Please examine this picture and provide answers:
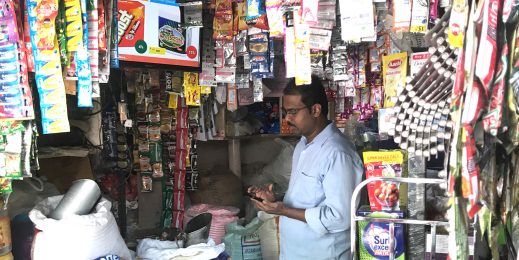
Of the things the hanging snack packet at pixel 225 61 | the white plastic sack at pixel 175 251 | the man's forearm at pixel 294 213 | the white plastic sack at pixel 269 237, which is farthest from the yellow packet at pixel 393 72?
the white plastic sack at pixel 269 237

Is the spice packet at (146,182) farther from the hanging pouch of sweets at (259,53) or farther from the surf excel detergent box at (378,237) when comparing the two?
the surf excel detergent box at (378,237)

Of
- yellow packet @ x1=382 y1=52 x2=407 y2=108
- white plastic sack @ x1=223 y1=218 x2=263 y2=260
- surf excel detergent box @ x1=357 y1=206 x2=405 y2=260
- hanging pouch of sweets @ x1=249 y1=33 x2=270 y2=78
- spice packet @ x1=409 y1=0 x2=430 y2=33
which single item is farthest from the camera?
white plastic sack @ x1=223 y1=218 x2=263 y2=260

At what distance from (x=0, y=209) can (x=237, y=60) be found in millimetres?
1931

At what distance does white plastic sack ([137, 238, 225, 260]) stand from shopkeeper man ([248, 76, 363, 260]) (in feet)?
1.39

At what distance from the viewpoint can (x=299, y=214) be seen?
2.39 metres

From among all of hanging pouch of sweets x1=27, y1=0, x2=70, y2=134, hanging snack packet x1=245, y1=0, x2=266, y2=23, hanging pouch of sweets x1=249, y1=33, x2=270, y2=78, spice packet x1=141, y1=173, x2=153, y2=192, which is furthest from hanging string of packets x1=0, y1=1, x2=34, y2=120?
spice packet x1=141, y1=173, x2=153, y2=192

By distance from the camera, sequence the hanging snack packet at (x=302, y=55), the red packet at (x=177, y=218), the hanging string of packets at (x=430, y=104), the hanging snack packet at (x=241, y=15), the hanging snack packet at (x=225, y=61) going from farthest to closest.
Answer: the red packet at (x=177, y=218), the hanging snack packet at (x=225, y=61), the hanging snack packet at (x=241, y=15), the hanging snack packet at (x=302, y=55), the hanging string of packets at (x=430, y=104)

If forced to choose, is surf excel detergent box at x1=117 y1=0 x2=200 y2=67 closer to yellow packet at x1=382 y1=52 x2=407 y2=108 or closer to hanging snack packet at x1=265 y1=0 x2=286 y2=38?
hanging snack packet at x1=265 y1=0 x2=286 y2=38

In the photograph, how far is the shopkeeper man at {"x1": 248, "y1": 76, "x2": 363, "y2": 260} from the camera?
2.31 metres


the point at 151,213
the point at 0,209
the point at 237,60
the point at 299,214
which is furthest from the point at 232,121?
the point at 0,209

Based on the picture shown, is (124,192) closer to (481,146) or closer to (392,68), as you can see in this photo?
(392,68)

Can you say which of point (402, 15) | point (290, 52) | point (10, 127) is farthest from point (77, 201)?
point (402, 15)

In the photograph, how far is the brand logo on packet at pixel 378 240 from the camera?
1.92m

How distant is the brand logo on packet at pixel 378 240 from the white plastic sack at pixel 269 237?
2.01 m
